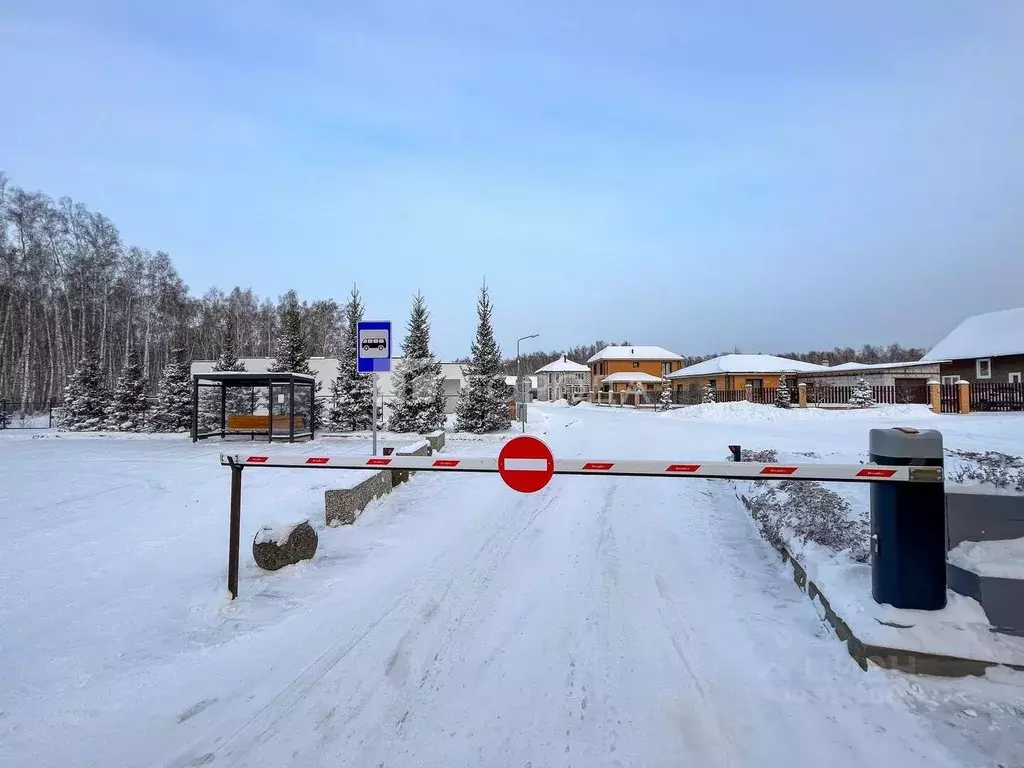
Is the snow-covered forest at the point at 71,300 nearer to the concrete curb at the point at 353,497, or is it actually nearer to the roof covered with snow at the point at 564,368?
the concrete curb at the point at 353,497

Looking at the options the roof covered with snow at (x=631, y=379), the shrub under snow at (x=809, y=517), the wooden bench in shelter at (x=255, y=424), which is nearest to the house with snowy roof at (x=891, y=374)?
the roof covered with snow at (x=631, y=379)

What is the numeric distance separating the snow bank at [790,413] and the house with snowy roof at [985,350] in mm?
11356

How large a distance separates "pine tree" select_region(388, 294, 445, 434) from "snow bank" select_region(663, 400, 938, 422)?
15958mm

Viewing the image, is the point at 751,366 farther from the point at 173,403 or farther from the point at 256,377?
the point at 173,403

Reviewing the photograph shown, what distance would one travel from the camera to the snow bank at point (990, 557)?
359cm

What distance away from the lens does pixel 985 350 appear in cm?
3247

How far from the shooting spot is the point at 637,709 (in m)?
2.90

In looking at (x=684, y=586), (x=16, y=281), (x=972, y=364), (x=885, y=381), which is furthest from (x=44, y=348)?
(x=972, y=364)

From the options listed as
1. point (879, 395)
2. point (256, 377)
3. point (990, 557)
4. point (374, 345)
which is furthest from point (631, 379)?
point (990, 557)

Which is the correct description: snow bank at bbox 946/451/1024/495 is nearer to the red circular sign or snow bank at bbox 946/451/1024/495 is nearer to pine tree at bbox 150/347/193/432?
the red circular sign

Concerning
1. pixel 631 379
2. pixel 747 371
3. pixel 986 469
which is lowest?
pixel 986 469

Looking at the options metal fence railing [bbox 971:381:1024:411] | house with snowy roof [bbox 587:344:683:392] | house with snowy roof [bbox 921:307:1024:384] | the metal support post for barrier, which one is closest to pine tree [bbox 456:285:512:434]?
the metal support post for barrier

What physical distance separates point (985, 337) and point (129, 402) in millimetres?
50193

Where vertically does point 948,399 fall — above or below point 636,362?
below
